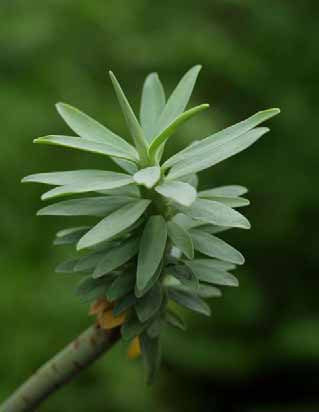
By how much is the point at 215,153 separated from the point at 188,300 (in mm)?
103

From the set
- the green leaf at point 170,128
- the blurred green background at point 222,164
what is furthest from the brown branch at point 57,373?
the blurred green background at point 222,164

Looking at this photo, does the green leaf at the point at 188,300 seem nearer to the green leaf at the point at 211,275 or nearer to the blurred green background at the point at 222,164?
the green leaf at the point at 211,275

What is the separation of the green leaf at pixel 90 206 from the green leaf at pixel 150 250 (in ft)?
0.08

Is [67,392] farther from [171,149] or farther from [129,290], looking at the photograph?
[129,290]

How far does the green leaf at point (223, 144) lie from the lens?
405 mm

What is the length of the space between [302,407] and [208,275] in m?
1.86

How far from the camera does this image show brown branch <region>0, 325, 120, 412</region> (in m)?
0.42

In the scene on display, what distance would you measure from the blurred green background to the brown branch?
1.29m

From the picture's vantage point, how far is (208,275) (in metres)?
0.45

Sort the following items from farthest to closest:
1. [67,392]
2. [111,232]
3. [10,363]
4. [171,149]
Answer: [171,149] < [67,392] < [10,363] < [111,232]

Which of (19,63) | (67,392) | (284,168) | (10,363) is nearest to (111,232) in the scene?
(10,363)

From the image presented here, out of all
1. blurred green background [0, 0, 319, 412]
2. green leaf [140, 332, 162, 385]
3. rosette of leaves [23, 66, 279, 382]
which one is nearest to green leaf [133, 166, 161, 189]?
rosette of leaves [23, 66, 279, 382]

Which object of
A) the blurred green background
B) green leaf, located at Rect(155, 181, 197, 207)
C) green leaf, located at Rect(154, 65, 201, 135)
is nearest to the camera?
green leaf, located at Rect(155, 181, 197, 207)

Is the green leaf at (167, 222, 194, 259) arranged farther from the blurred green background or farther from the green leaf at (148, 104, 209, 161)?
the blurred green background
